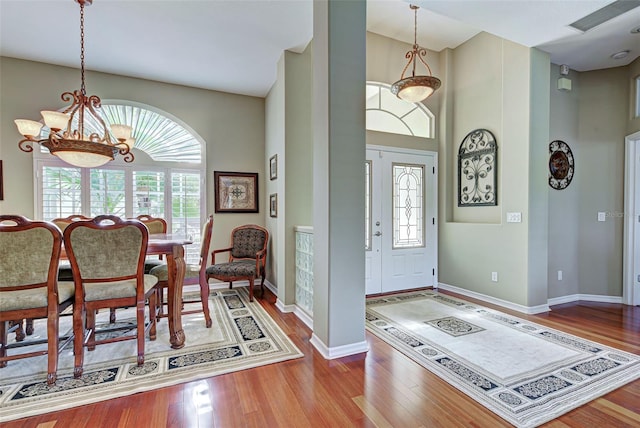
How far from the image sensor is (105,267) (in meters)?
2.17

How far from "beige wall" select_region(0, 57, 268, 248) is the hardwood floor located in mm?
3011

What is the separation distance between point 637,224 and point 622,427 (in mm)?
3249

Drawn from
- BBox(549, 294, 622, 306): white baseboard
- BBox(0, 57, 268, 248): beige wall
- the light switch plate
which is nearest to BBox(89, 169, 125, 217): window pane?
BBox(0, 57, 268, 248): beige wall

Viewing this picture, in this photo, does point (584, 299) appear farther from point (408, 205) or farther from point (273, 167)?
point (273, 167)

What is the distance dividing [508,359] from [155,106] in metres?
5.12

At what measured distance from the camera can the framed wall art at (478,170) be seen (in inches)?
153

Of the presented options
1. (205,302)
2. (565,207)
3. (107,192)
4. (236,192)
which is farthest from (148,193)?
(565,207)

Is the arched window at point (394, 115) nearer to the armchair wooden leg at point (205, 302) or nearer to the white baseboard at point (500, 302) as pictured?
the white baseboard at point (500, 302)

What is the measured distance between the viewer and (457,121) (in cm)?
447

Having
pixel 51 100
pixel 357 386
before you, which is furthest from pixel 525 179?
pixel 51 100

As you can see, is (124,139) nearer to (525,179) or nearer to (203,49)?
(203,49)

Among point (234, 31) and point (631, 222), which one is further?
point (631, 222)

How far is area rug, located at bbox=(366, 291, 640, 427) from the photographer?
184 centimetres

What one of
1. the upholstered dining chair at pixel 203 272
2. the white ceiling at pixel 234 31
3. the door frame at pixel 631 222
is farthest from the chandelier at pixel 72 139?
the door frame at pixel 631 222
